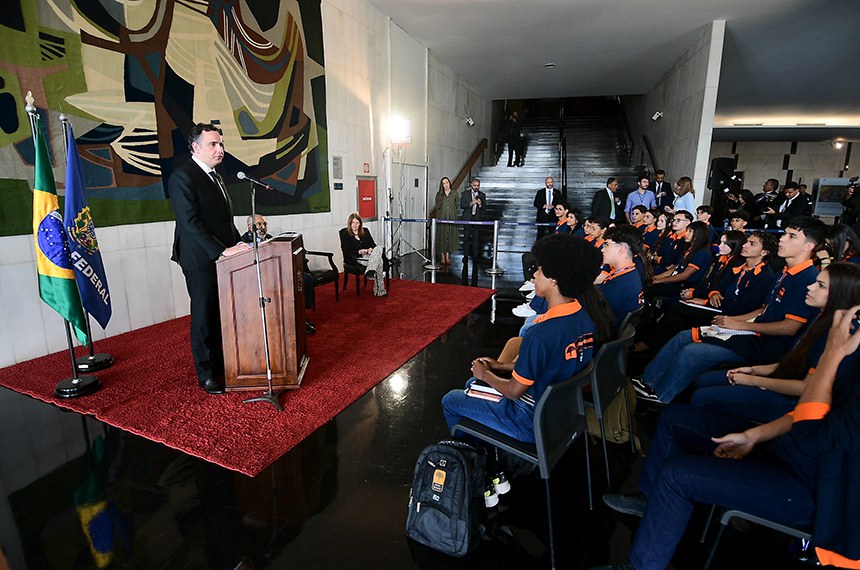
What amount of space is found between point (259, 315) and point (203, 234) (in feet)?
2.12

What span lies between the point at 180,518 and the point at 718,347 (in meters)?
3.12

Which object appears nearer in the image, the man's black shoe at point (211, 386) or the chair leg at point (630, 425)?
the chair leg at point (630, 425)

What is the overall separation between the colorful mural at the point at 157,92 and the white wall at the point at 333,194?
10.0 inches

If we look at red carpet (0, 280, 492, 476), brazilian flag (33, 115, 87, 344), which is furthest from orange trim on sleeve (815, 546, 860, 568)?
brazilian flag (33, 115, 87, 344)

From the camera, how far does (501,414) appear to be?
197cm

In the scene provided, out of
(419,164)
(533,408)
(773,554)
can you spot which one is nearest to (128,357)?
(533,408)

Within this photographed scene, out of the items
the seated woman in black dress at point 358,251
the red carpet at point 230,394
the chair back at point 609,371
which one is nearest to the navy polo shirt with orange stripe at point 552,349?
the chair back at point 609,371

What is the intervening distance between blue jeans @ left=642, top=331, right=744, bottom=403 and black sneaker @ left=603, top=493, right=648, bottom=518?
3.38 feet

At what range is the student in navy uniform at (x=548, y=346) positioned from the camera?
184cm

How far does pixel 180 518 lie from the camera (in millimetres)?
2082

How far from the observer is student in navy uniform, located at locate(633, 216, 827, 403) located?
2.61 meters

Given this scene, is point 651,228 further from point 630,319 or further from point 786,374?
point 786,374

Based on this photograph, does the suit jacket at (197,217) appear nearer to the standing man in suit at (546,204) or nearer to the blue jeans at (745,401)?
the blue jeans at (745,401)

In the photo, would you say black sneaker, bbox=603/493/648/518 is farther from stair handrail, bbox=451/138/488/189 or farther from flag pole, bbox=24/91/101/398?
stair handrail, bbox=451/138/488/189
